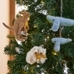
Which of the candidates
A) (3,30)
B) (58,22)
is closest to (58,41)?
(58,22)

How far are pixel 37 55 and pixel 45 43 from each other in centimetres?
6

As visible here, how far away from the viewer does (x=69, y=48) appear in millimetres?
779

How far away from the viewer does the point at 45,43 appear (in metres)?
0.80

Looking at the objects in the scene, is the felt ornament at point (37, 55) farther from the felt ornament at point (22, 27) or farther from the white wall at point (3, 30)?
the white wall at point (3, 30)

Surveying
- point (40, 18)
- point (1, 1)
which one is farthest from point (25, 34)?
point (1, 1)

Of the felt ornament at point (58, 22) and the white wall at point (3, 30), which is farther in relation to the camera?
the white wall at point (3, 30)

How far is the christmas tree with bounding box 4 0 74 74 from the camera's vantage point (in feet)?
2.53

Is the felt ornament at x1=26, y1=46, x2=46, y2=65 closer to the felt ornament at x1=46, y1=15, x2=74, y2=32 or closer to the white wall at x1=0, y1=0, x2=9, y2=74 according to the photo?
the felt ornament at x1=46, y1=15, x2=74, y2=32

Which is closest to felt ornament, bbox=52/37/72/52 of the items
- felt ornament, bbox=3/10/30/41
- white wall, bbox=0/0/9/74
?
felt ornament, bbox=3/10/30/41

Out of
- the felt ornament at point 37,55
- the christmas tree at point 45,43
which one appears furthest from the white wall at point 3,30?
the felt ornament at point 37,55

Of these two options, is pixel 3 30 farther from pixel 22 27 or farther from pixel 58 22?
pixel 58 22

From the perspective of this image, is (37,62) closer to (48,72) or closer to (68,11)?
(48,72)

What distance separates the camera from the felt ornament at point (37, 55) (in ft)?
2.48

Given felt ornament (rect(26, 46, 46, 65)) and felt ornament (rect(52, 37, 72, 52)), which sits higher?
felt ornament (rect(52, 37, 72, 52))
